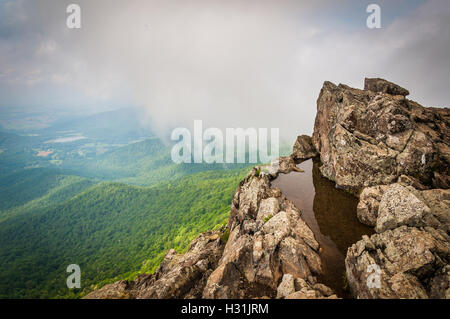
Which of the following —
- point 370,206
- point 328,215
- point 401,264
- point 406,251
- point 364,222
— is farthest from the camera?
point 328,215

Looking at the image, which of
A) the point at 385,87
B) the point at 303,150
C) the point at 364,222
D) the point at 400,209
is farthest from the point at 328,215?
the point at 385,87

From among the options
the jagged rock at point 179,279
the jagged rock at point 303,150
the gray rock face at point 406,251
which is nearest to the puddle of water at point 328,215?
the gray rock face at point 406,251

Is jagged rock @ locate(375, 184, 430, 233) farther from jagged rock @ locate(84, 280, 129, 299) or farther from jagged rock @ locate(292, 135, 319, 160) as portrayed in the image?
jagged rock @ locate(84, 280, 129, 299)

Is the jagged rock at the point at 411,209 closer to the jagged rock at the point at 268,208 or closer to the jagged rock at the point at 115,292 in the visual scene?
the jagged rock at the point at 268,208

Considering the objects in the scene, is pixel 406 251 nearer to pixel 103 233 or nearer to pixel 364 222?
pixel 364 222

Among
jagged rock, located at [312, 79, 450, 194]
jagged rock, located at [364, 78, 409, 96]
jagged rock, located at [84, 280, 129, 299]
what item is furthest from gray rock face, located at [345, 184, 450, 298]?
jagged rock, located at [364, 78, 409, 96]

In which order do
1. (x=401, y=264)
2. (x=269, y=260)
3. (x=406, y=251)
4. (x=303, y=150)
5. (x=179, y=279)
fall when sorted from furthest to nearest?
(x=303, y=150), (x=179, y=279), (x=269, y=260), (x=406, y=251), (x=401, y=264)
